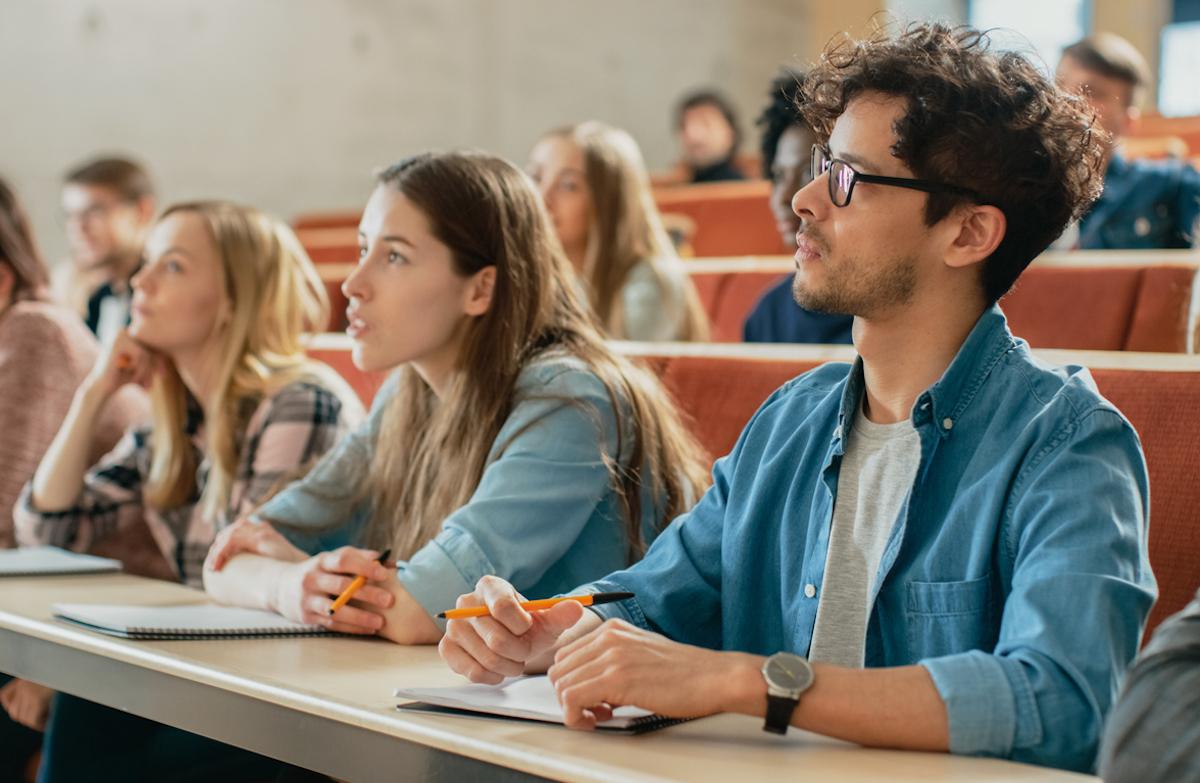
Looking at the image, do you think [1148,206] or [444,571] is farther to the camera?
[1148,206]

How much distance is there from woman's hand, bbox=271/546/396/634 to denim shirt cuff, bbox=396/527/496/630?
27mm

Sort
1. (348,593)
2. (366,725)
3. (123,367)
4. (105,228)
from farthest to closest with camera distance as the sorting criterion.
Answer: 1. (105,228)
2. (123,367)
3. (348,593)
4. (366,725)

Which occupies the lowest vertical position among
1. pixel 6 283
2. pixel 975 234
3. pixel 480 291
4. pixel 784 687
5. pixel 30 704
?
pixel 30 704

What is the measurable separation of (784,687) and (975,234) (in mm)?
479

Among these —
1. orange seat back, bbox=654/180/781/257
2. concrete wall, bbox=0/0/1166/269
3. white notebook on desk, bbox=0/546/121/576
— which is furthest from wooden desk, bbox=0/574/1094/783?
concrete wall, bbox=0/0/1166/269

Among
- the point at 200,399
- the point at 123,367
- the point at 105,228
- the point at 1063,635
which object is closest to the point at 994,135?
the point at 1063,635

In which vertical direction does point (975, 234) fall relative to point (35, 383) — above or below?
above

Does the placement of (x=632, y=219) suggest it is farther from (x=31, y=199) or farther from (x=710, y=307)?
(x=31, y=199)

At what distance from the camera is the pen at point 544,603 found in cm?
138

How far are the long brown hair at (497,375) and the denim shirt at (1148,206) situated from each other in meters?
2.38

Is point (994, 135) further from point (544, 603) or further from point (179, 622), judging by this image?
point (179, 622)

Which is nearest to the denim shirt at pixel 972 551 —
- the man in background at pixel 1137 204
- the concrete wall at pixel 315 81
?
the man in background at pixel 1137 204

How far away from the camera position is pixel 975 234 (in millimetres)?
1396

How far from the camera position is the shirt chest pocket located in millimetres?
1285
